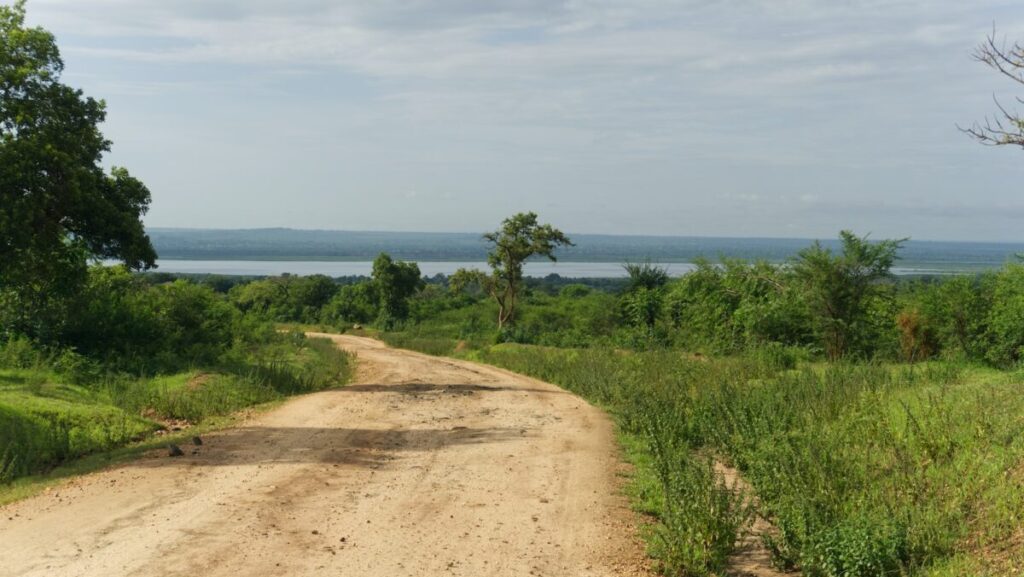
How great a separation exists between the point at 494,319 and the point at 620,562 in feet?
173

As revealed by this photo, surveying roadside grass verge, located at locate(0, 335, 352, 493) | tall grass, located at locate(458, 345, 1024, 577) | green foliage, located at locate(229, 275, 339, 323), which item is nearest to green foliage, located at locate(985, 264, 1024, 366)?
tall grass, located at locate(458, 345, 1024, 577)

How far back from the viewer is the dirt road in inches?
297

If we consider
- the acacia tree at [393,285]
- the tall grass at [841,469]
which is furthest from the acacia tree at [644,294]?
the tall grass at [841,469]

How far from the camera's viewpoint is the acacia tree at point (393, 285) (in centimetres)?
6538

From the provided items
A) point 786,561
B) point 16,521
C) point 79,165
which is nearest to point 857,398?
point 786,561

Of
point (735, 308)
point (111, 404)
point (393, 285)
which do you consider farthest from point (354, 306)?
point (111, 404)

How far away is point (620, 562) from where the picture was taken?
802 centimetres

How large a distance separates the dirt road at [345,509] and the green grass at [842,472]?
26.8 inches

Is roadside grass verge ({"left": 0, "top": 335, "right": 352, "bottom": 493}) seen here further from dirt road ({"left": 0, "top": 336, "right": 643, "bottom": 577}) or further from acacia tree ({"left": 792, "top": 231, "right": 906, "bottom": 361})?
acacia tree ({"left": 792, "top": 231, "right": 906, "bottom": 361})

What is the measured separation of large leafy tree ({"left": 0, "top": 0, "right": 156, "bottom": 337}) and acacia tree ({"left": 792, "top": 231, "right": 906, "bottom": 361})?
20623 mm

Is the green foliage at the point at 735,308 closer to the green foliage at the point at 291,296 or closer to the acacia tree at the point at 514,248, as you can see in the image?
the acacia tree at the point at 514,248

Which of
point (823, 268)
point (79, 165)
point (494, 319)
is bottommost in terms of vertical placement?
point (494, 319)

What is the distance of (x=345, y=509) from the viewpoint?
9250mm

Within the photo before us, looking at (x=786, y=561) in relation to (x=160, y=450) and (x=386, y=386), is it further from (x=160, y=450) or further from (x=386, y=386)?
(x=386, y=386)
